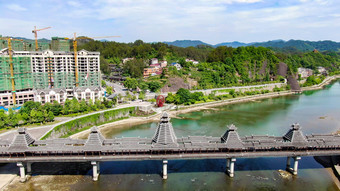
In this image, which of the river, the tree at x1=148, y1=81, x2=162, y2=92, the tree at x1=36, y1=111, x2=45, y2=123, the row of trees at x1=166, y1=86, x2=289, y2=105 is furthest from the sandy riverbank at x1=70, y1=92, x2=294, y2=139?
the tree at x1=148, y1=81, x2=162, y2=92

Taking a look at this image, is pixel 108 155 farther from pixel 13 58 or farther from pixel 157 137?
pixel 13 58

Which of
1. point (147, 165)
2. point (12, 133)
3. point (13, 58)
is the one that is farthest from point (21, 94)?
point (147, 165)

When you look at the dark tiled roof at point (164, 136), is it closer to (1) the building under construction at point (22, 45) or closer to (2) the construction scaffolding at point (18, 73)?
(2) the construction scaffolding at point (18, 73)

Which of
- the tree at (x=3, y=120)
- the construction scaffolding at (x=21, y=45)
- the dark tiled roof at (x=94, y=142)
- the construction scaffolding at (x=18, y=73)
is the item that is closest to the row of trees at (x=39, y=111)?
the tree at (x=3, y=120)

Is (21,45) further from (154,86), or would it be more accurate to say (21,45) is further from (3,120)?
(154,86)

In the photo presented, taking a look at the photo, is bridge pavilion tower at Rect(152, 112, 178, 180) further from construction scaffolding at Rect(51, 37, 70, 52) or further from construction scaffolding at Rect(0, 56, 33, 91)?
construction scaffolding at Rect(51, 37, 70, 52)

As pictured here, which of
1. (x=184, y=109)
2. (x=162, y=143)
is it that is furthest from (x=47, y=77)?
(x=162, y=143)

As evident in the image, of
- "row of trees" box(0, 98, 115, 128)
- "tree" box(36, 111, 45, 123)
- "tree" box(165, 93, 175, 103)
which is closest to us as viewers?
"row of trees" box(0, 98, 115, 128)

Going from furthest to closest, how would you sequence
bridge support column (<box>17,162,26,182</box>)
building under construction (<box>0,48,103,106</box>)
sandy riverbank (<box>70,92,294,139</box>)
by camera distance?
building under construction (<box>0,48,103,106</box>) → sandy riverbank (<box>70,92,294,139</box>) → bridge support column (<box>17,162,26,182</box>)
